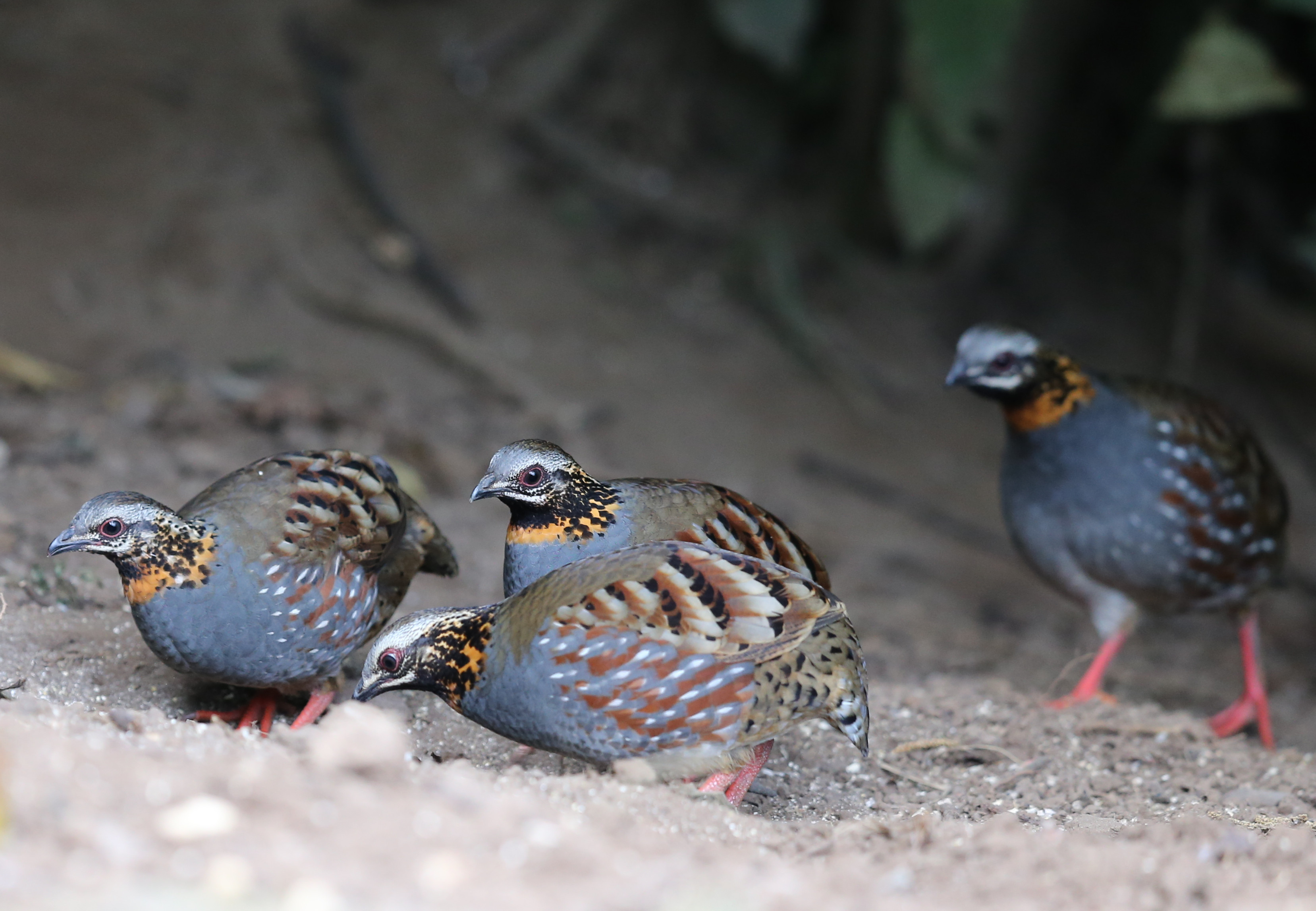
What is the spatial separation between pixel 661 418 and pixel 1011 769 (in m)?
4.67

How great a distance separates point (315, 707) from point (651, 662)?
4.39 feet

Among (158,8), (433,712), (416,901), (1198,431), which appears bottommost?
(433,712)

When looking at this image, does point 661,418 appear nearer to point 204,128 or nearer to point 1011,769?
point 204,128

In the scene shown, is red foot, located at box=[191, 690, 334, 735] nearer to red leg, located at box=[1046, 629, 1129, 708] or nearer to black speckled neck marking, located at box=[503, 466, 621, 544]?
black speckled neck marking, located at box=[503, 466, 621, 544]

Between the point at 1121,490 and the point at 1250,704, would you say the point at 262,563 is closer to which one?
the point at 1121,490

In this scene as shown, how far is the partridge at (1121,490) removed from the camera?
16.8ft

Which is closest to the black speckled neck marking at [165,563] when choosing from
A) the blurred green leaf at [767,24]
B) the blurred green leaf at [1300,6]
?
the blurred green leaf at [767,24]

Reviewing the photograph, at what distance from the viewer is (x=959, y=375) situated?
197 inches

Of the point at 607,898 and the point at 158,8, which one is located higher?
the point at 158,8

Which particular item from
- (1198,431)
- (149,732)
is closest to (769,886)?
(149,732)

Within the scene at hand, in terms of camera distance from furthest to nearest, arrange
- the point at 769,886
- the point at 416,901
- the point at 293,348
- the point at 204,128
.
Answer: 1. the point at 204,128
2. the point at 293,348
3. the point at 769,886
4. the point at 416,901

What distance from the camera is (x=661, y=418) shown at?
8.48 metres

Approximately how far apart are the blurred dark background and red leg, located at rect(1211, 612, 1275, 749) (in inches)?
17.1

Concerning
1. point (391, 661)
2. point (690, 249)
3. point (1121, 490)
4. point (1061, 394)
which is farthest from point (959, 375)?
point (690, 249)
